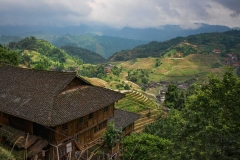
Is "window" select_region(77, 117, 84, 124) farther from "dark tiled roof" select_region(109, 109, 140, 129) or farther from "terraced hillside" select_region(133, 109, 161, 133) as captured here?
"terraced hillside" select_region(133, 109, 161, 133)

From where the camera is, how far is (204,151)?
45.5 ft

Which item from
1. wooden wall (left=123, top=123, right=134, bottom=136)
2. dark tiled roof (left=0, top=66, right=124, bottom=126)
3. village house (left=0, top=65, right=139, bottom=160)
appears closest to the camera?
dark tiled roof (left=0, top=66, right=124, bottom=126)

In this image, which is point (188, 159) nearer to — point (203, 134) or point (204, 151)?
point (204, 151)

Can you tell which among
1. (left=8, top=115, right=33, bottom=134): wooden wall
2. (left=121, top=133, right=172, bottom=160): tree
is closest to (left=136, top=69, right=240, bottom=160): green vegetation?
(left=121, top=133, right=172, bottom=160): tree

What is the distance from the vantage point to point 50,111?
671 inches

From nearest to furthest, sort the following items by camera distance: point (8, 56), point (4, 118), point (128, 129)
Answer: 1. point (4, 118)
2. point (128, 129)
3. point (8, 56)

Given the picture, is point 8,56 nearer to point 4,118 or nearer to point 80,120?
point 4,118

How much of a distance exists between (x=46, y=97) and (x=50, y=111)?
2017 mm

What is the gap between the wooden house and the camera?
17562 millimetres

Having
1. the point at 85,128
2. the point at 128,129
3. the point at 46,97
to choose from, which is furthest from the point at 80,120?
the point at 128,129

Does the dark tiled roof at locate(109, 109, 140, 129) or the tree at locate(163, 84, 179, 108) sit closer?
the dark tiled roof at locate(109, 109, 140, 129)

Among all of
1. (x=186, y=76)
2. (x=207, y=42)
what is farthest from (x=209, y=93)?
(x=207, y=42)

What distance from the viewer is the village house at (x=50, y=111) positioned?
17.5 metres

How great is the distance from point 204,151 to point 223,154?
1070 millimetres
